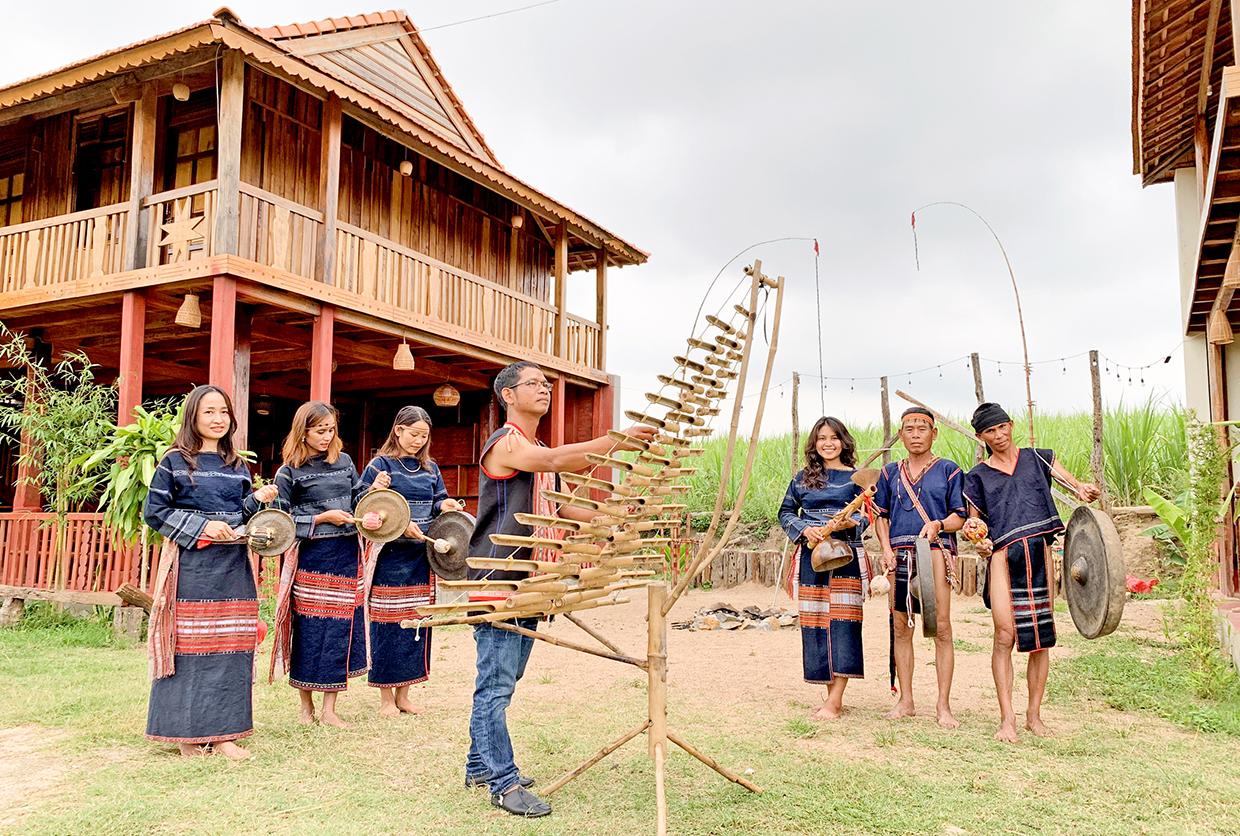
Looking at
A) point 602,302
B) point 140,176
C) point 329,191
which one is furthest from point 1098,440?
point 140,176

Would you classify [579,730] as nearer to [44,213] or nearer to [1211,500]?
[1211,500]

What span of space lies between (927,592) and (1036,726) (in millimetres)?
873

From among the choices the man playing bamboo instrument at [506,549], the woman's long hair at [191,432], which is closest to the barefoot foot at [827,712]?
the man playing bamboo instrument at [506,549]

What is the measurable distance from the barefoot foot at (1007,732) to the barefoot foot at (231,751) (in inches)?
141

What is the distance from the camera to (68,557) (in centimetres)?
891

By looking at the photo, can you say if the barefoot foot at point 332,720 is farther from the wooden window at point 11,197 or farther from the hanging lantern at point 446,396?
the wooden window at point 11,197

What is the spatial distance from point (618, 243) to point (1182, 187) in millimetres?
7370

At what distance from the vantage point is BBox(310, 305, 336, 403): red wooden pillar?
942 cm

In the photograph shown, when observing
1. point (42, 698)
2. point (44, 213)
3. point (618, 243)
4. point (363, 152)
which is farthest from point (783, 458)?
point (42, 698)

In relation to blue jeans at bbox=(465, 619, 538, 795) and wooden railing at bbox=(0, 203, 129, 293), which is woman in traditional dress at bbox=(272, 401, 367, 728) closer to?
blue jeans at bbox=(465, 619, 538, 795)

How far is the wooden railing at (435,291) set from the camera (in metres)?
10.1

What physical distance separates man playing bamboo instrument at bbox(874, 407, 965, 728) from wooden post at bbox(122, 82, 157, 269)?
775 centimetres

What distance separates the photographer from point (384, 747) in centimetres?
442

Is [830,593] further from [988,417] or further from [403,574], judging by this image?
[403,574]
